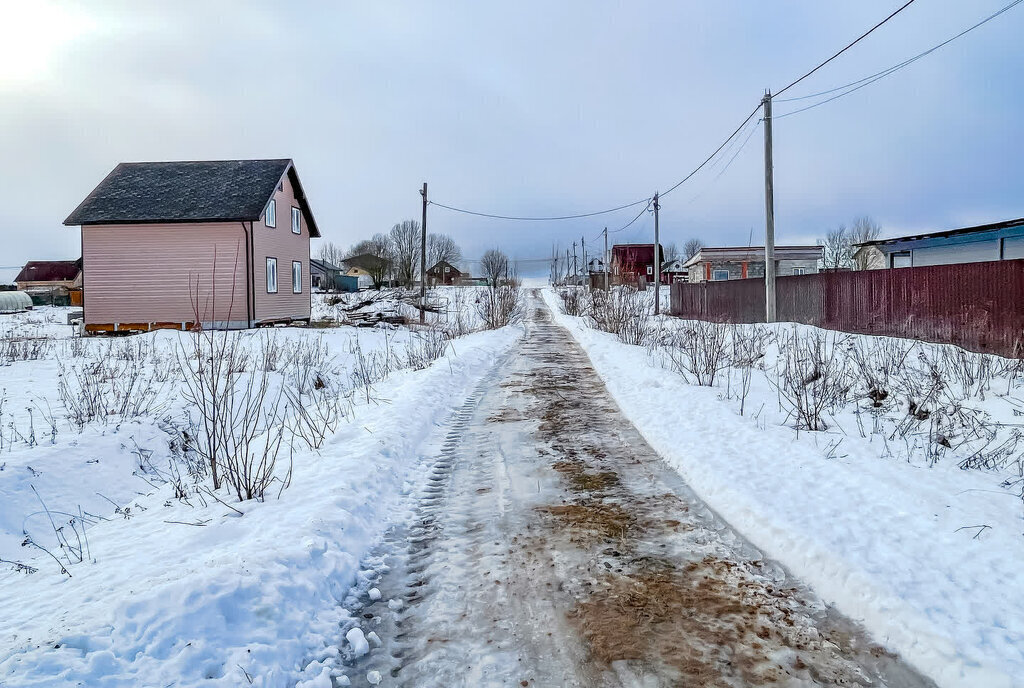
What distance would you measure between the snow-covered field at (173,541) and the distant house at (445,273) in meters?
74.2

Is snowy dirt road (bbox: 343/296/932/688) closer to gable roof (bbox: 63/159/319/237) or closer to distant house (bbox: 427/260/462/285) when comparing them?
gable roof (bbox: 63/159/319/237)

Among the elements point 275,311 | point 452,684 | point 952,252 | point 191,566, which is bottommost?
point 452,684

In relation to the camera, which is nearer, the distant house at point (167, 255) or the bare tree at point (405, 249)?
the distant house at point (167, 255)

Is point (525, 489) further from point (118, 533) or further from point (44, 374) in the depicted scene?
point (44, 374)

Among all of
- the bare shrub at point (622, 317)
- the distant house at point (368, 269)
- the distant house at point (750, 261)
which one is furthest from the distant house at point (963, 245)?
the distant house at point (368, 269)

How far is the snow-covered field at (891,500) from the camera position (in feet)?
9.71

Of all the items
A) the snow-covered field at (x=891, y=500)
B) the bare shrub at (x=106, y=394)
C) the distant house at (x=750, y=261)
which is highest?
the distant house at (x=750, y=261)

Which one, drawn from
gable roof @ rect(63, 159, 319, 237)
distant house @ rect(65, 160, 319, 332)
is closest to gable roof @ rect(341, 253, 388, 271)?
gable roof @ rect(63, 159, 319, 237)

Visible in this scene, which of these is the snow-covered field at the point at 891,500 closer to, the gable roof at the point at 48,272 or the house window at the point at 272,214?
the house window at the point at 272,214

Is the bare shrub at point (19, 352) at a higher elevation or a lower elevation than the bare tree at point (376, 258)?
lower

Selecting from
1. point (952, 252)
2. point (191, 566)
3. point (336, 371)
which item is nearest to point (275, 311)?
point (336, 371)

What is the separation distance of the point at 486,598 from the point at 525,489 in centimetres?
186

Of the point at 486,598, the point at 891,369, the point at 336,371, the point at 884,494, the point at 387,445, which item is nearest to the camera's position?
the point at 486,598

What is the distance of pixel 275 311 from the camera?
25094mm
